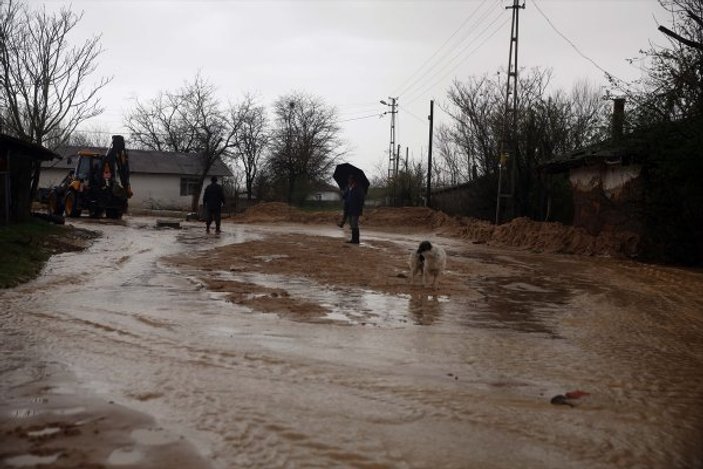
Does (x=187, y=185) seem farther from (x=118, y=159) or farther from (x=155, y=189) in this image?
(x=118, y=159)

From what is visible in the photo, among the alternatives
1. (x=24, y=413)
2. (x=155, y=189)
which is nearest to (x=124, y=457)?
(x=24, y=413)

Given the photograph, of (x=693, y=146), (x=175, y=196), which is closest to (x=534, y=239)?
(x=693, y=146)

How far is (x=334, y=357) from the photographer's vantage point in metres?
6.25

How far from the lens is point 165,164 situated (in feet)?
186

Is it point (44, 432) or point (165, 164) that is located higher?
point (165, 164)

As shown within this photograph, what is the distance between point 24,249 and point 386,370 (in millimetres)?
10040

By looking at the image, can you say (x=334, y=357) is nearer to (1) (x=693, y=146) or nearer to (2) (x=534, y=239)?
(1) (x=693, y=146)

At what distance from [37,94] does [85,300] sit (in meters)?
20.2

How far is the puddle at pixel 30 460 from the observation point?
354 cm

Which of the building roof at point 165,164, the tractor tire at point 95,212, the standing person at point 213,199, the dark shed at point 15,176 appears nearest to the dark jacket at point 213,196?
the standing person at point 213,199

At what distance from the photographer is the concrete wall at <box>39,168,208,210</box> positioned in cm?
5509

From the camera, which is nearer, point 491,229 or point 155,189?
point 491,229

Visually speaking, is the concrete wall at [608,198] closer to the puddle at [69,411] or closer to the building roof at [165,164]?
the puddle at [69,411]

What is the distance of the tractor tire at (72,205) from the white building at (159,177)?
25.4 m
